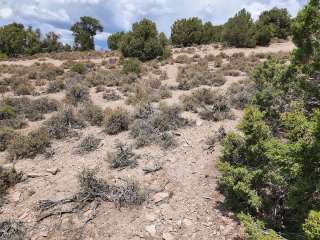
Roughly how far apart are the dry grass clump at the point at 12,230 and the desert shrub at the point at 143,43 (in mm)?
20726

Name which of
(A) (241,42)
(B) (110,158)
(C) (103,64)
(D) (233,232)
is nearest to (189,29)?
(A) (241,42)

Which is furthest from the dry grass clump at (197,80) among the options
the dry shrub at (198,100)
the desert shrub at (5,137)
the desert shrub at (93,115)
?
the desert shrub at (5,137)

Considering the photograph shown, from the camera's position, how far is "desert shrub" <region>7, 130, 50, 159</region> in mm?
9172

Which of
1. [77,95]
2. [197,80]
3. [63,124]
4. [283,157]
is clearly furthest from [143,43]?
[283,157]

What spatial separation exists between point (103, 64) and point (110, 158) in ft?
58.5

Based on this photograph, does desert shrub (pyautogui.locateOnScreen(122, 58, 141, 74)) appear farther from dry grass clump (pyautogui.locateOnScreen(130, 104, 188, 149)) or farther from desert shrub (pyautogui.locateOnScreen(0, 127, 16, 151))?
desert shrub (pyautogui.locateOnScreen(0, 127, 16, 151))

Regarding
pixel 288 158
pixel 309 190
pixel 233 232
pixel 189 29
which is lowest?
pixel 233 232

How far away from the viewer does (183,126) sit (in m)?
10.6

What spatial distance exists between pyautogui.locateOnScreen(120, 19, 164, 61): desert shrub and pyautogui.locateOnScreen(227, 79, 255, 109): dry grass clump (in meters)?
12.6

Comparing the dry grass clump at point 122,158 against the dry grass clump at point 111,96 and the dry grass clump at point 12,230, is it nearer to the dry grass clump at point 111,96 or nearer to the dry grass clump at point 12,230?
the dry grass clump at point 12,230

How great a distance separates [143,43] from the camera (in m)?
25.6

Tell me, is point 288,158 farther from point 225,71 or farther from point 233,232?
point 225,71

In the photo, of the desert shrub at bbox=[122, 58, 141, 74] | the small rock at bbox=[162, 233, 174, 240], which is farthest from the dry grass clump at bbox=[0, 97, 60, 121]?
the small rock at bbox=[162, 233, 174, 240]

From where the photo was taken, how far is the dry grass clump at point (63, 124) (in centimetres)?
1036
